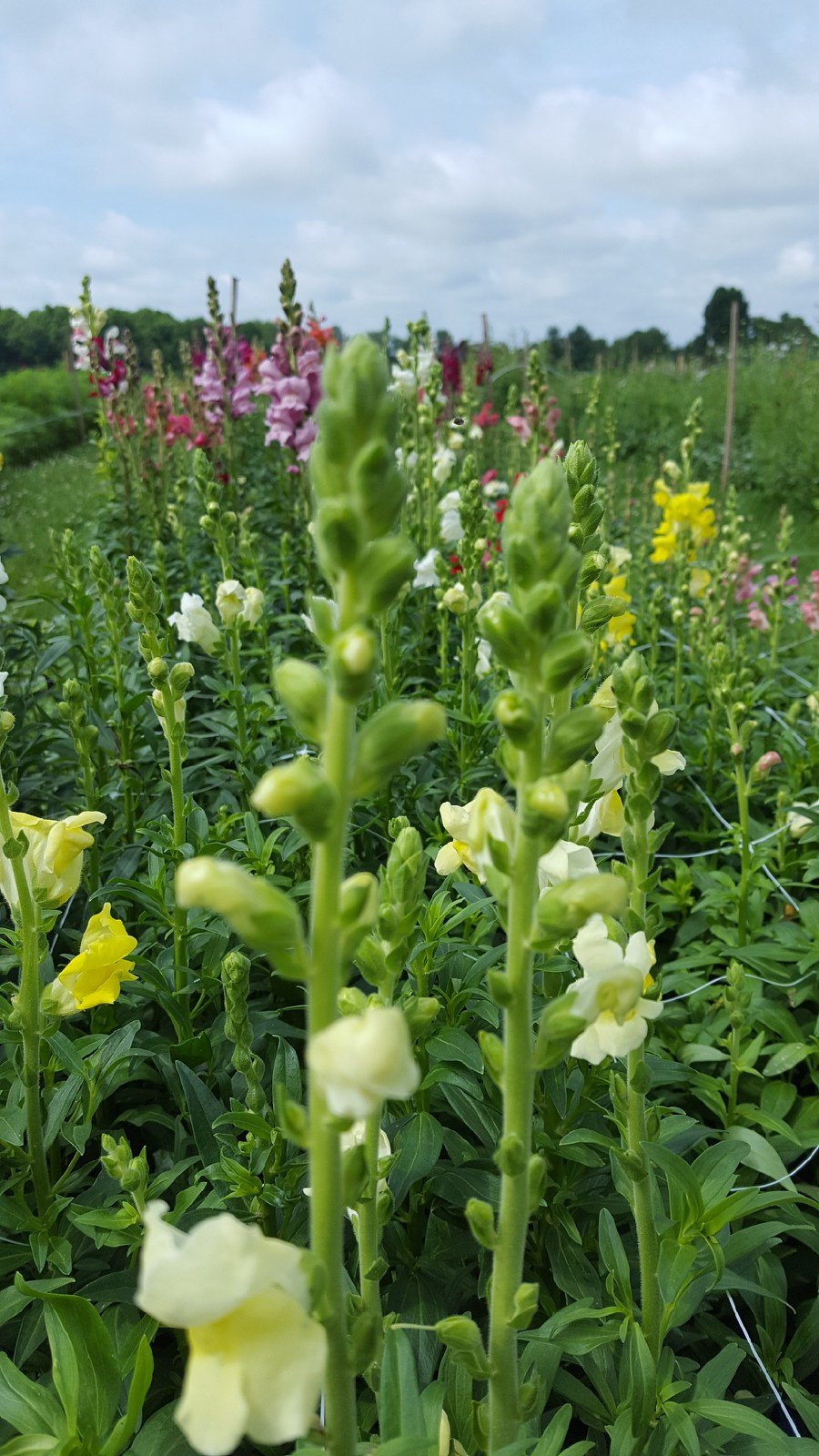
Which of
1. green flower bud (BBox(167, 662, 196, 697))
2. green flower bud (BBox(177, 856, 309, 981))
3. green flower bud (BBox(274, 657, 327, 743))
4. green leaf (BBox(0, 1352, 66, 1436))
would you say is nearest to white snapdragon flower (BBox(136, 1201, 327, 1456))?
green flower bud (BBox(177, 856, 309, 981))

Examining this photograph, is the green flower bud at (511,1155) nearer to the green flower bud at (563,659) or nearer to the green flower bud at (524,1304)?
the green flower bud at (524,1304)

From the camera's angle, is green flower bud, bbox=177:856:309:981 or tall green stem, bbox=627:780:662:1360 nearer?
green flower bud, bbox=177:856:309:981

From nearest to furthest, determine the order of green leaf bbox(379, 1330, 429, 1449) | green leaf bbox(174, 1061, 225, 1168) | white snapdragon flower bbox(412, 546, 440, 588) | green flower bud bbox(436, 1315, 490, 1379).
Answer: green flower bud bbox(436, 1315, 490, 1379) → green leaf bbox(379, 1330, 429, 1449) → green leaf bbox(174, 1061, 225, 1168) → white snapdragon flower bbox(412, 546, 440, 588)

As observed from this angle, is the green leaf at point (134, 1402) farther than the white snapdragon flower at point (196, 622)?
No

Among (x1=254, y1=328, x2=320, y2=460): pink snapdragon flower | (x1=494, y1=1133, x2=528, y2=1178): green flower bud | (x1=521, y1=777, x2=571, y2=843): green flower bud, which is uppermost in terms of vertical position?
(x1=254, y1=328, x2=320, y2=460): pink snapdragon flower

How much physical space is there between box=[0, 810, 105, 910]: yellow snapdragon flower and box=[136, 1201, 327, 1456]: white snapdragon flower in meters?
1.21

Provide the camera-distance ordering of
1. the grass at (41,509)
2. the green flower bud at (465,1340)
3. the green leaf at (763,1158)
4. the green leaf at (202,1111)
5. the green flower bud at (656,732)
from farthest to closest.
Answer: the grass at (41,509), the green leaf at (763,1158), the green leaf at (202,1111), the green flower bud at (656,732), the green flower bud at (465,1340)

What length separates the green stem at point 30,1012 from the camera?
74.8 inches

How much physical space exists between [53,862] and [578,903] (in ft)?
4.35

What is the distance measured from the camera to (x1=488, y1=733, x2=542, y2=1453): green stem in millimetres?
1063

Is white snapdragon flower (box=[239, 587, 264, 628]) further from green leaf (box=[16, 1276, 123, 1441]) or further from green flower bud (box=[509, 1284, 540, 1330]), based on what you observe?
green flower bud (box=[509, 1284, 540, 1330])

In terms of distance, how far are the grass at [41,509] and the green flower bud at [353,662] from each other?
166 inches

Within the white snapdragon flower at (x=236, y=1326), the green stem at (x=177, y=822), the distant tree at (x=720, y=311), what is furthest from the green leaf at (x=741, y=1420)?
the distant tree at (x=720, y=311)

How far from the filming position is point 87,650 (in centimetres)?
421
